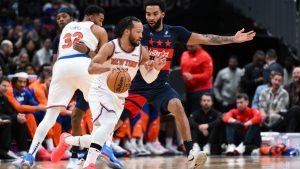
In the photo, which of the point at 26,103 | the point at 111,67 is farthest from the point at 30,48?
the point at 111,67

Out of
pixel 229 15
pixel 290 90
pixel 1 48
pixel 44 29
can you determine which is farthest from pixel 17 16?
pixel 290 90

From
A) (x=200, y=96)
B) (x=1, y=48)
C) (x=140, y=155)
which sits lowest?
(x=140, y=155)

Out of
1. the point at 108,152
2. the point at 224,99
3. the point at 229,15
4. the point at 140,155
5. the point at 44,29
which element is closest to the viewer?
the point at 108,152

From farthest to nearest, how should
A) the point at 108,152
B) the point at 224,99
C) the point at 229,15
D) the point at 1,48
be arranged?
the point at 229,15 → the point at 224,99 → the point at 1,48 → the point at 108,152

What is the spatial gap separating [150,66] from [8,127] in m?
4.97

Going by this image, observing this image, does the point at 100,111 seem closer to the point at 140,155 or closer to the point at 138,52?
the point at 138,52

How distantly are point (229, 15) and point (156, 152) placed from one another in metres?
6.17

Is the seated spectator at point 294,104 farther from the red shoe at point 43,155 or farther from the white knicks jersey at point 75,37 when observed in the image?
the white knicks jersey at point 75,37

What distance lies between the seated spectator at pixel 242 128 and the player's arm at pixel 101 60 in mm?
6784

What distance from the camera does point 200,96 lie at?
1628 centimetres

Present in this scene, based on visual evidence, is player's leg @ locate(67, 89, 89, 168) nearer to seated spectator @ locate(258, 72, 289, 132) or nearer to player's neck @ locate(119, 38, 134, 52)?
player's neck @ locate(119, 38, 134, 52)

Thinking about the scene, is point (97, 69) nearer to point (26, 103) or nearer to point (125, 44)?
point (125, 44)

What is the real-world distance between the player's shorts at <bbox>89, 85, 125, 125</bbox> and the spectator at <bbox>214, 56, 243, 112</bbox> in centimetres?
868

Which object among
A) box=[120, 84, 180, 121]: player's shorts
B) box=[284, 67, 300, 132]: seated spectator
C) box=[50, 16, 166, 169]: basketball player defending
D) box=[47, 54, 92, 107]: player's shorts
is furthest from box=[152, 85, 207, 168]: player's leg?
box=[284, 67, 300, 132]: seated spectator
